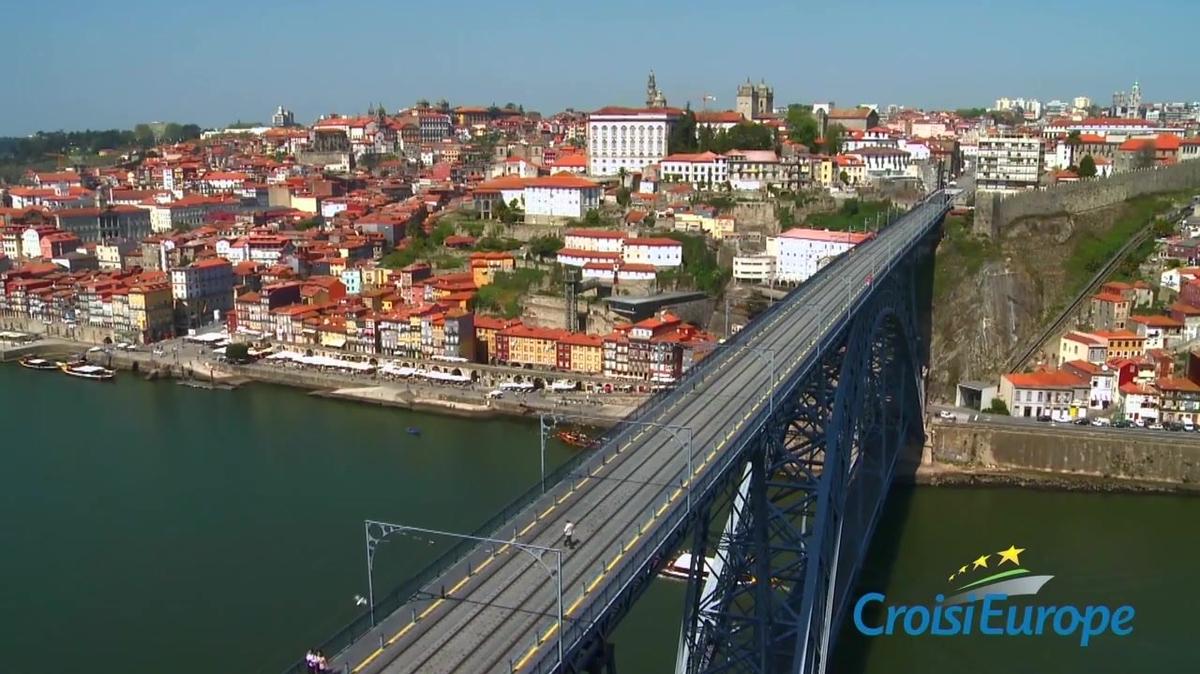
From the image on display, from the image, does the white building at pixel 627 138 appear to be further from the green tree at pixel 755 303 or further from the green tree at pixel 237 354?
the green tree at pixel 237 354

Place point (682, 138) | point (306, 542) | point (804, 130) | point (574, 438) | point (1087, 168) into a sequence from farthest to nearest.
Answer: point (804, 130) < point (682, 138) < point (1087, 168) < point (574, 438) < point (306, 542)

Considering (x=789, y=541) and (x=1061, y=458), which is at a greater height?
(x=789, y=541)

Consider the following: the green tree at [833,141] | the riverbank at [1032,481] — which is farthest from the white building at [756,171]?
the riverbank at [1032,481]

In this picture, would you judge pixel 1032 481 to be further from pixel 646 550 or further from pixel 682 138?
pixel 682 138

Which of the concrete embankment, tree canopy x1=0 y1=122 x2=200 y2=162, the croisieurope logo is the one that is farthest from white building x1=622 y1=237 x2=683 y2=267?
tree canopy x1=0 y1=122 x2=200 y2=162

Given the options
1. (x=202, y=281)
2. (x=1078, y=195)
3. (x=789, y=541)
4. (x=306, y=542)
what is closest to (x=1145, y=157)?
(x=1078, y=195)

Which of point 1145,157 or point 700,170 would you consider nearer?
point 1145,157
